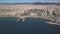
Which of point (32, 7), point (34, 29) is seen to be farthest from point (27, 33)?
point (32, 7)

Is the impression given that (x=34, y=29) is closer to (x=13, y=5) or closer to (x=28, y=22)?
(x=28, y=22)

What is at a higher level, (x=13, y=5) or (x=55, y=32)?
(x=13, y=5)

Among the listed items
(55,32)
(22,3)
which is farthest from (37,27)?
(22,3)

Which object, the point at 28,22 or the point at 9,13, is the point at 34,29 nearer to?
the point at 28,22

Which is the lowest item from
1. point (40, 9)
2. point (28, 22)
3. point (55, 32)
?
point (55, 32)

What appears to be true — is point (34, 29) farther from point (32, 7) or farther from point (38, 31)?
point (32, 7)

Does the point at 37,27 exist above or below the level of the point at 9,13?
below
